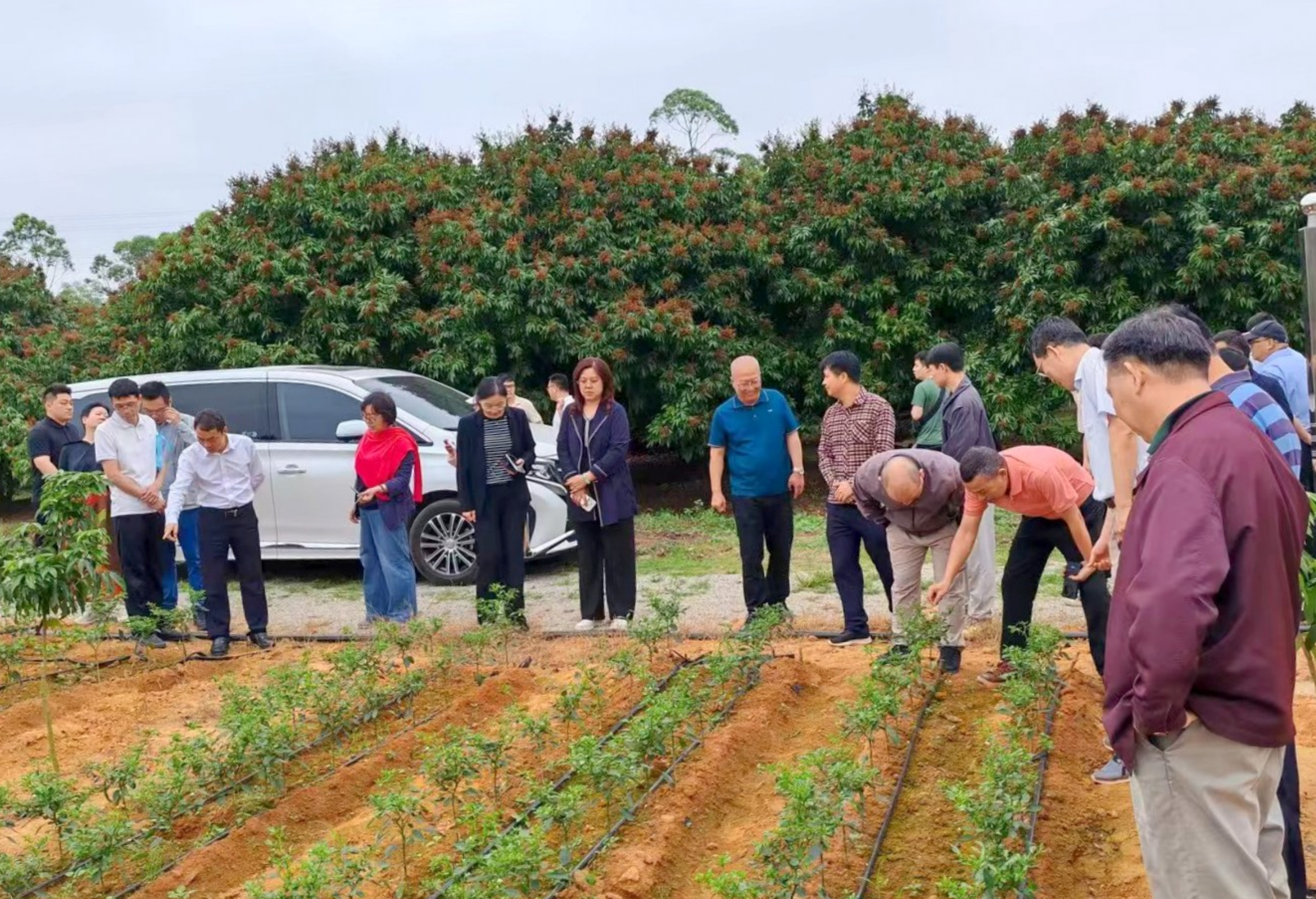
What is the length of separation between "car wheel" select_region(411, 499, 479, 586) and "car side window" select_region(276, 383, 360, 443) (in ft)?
3.17

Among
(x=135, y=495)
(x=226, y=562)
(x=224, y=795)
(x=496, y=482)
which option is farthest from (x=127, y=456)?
(x=224, y=795)

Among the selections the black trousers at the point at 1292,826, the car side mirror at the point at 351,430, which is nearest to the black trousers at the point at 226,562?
the car side mirror at the point at 351,430

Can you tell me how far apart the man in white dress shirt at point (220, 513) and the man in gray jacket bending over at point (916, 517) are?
385 centimetres

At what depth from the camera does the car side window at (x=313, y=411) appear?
9.83m

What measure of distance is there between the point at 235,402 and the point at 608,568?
153 inches

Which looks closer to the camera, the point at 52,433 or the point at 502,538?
the point at 502,538

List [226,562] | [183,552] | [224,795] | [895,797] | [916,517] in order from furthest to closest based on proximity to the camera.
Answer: [183,552] → [226,562] → [916,517] → [224,795] → [895,797]

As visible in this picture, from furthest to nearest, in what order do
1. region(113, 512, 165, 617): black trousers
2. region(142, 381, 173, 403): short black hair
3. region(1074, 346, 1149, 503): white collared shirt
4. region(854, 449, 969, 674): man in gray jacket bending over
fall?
region(142, 381, 173, 403): short black hair → region(113, 512, 165, 617): black trousers → region(854, 449, 969, 674): man in gray jacket bending over → region(1074, 346, 1149, 503): white collared shirt

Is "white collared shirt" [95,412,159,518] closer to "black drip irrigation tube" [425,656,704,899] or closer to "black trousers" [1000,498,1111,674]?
"black drip irrigation tube" [425,656,704,899]

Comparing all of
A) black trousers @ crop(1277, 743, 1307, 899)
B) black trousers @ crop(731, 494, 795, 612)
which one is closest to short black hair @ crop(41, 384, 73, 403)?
black trousers @ crop(731, 494, 795, 612)

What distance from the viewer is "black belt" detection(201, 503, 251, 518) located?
25.7 feet

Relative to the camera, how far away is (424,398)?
33.3ft

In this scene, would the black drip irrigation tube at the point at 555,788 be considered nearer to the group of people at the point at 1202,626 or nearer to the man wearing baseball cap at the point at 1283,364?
the group of people at the point at 1202,626

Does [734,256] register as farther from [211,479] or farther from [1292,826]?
[1292,826]
